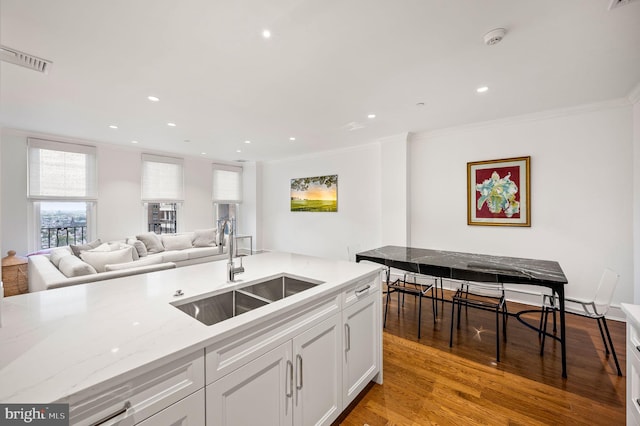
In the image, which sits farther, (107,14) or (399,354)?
(399,354)

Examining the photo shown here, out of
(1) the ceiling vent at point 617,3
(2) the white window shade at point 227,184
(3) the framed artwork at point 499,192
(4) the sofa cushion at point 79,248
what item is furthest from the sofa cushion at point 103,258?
(1) the ceiling vent at point 617,3

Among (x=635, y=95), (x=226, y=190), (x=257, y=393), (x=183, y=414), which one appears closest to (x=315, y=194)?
(x=226, y=190)

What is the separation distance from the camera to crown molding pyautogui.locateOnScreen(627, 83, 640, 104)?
2.76 m

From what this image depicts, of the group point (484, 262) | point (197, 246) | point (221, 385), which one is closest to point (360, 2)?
point (221, 385)

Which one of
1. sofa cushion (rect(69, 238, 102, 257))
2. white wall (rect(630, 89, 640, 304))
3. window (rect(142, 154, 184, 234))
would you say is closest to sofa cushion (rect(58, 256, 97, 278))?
sofa cushion (rect(69, 238, 102, 257))

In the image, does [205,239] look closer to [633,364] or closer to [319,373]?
[319,373]

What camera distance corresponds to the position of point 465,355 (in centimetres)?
247

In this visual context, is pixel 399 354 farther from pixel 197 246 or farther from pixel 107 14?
pixel 197 246

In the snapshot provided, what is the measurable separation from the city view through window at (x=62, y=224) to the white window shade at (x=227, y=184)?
105 inches

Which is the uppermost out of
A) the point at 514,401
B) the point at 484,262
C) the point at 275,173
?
the point at 275,173

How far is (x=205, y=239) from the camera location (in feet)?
18.8

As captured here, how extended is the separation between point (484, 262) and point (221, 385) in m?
2.73

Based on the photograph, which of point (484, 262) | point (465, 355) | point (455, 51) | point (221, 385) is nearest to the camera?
point (221, 385)

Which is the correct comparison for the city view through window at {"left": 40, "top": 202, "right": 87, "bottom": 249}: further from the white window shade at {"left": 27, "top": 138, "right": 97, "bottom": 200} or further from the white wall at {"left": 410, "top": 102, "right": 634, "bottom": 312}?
the white wall at {"left": 410, "top": 102, "right": 634, "bottom": 312}
